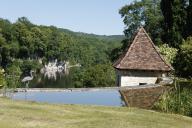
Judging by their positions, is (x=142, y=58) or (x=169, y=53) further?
(x=169, y=53)

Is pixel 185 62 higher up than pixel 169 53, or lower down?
lower down

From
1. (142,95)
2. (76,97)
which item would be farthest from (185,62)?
(76,97)

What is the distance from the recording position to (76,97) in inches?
899

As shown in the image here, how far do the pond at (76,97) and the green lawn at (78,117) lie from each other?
1686mm

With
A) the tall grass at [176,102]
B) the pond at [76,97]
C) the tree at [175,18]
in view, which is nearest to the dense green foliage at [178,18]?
the tree at [175,18]

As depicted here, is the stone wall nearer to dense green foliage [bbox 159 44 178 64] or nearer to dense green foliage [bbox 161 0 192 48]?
dense green foliage [bbox 159 44 178 64]

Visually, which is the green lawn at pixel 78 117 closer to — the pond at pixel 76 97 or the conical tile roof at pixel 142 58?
the pond at pixel 76 97

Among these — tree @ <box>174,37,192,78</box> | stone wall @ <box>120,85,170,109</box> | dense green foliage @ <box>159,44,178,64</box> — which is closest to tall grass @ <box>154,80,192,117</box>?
stone wall @ <box>120,85,170,109</box>

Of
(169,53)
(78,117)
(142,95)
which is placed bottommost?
(78,117)

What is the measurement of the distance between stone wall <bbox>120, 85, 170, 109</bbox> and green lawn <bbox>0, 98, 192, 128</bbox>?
175 centimetres

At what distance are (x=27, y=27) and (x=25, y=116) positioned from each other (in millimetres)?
183642

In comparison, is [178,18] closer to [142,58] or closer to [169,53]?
[169,53]

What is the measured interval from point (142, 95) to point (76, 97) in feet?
10.4

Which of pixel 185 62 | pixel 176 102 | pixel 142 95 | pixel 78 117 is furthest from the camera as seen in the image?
pixel 185 62
